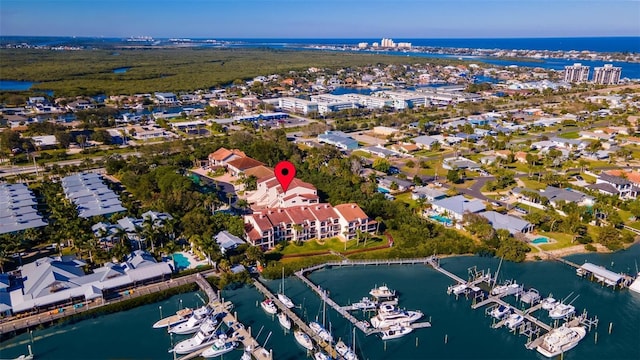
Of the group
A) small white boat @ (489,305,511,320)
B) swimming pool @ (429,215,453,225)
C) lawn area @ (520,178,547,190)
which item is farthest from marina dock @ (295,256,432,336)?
lawn area @ (520,178,547,190)

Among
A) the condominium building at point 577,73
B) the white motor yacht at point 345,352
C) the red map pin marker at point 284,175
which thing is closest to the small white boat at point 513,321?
the white motor yacht at point 345,352

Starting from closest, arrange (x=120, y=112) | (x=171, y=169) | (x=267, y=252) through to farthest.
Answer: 1. (x=267, y=252)
2. (x=171, y=169)
3. (x=120, y=112)

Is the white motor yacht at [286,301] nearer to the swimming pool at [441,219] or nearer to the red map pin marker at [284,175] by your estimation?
the red map pin marker at [284,175]

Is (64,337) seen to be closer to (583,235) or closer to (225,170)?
(225,170)

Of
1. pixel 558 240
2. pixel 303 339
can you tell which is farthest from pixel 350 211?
pixel 558 240

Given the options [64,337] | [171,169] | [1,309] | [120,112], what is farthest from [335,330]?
[120,112]

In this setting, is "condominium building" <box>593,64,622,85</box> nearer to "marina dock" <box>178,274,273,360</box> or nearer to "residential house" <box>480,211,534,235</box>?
"residential house" <box>480,211,534,235</box>

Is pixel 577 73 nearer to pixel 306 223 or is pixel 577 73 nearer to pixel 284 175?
pixel 284 175
